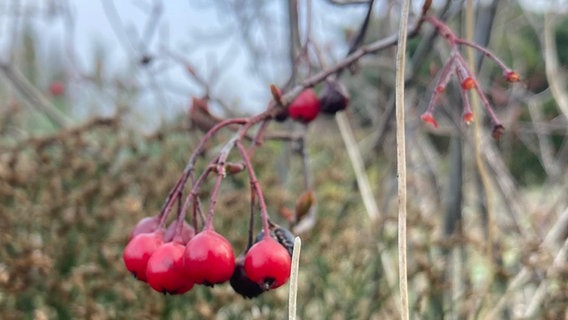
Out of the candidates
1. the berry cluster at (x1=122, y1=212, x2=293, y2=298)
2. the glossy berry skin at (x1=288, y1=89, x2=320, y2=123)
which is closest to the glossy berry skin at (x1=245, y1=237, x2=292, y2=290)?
the berry cluster at (x1=122, y1=212, x2=293, y2=298)

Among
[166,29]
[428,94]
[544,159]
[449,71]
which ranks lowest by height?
[544,159]

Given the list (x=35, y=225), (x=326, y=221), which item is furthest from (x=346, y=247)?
(x=35, y=225)

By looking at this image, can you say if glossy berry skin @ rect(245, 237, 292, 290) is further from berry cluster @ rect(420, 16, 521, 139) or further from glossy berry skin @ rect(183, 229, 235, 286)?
berry cluster @ rect(420, 16, 521, 139)

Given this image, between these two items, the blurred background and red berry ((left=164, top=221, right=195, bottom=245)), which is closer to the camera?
red berry ((left=164, top=221, right=195, bottom=245))

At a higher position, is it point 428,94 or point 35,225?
point 428,94

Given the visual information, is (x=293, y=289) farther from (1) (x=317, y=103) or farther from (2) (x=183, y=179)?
(1) (x=317, y=103)

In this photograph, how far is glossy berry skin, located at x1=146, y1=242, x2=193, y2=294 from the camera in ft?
2.60

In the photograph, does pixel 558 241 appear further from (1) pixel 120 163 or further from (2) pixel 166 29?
(2) pixel 166 29

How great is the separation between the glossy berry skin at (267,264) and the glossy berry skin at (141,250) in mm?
107

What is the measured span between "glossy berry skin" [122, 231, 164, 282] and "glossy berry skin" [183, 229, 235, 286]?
65 millimetres

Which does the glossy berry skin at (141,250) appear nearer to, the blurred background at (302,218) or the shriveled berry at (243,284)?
the shriveled berry at (243,284)

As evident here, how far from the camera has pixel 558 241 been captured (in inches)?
61.9

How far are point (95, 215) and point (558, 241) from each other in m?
1.15

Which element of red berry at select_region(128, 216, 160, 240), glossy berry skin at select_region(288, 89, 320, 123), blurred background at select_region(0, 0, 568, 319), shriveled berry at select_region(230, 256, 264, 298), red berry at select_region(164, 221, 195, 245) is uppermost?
glossy berry skin at select_region(288, 89, 320, 123)
